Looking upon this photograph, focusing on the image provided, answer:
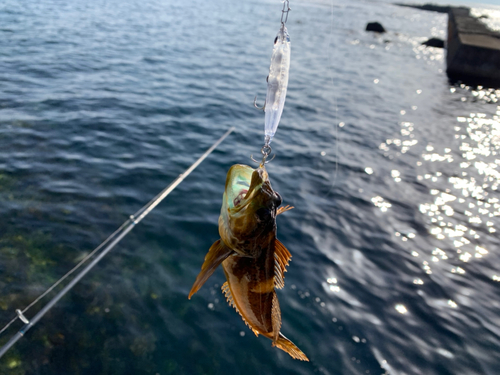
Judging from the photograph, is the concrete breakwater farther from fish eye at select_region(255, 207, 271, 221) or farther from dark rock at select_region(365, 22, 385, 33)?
fish eye at select_region(255, 207, 271, 221)

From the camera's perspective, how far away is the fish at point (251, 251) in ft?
9.61

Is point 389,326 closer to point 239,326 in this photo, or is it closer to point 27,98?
point 239,326

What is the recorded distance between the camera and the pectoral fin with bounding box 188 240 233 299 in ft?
9.65

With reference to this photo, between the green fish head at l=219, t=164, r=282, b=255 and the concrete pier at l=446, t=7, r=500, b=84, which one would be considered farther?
the concrete pier at l=446, t=7, r=500, b=84

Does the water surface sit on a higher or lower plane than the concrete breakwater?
lower

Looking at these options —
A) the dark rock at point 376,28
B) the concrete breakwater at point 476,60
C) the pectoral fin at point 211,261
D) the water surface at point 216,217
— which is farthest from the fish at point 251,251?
the dark rock at point 376,28

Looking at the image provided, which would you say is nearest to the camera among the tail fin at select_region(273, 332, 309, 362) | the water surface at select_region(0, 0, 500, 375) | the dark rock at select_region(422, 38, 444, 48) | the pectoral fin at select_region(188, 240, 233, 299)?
the pectoral fin at select_region(188, 240, 233, 299)

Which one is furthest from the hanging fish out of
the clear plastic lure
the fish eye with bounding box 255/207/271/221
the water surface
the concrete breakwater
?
the concrete breakwater

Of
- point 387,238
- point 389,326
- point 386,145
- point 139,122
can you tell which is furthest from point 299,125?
point 389,326

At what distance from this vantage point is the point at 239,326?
6266 millimetres

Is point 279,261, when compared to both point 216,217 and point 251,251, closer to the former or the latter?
point 251,251

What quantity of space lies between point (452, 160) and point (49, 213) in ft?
44.5

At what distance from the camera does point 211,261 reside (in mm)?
3045

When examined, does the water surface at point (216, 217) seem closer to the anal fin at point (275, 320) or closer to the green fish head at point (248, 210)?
the anal fin at point (275, 320)
